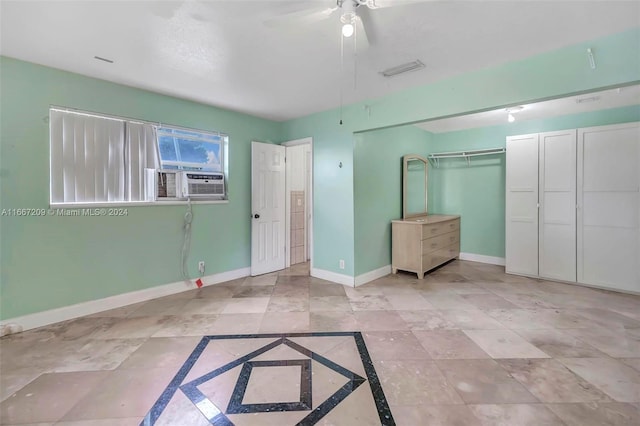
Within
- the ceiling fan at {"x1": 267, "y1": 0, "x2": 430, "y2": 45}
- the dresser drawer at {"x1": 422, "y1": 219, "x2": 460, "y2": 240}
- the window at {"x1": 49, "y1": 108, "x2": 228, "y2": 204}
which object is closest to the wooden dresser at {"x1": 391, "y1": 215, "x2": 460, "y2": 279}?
the dresser drawer at {"x1": 422, "y1": 219, "x2": 460, "y2": 240}

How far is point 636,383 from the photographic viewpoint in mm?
1812

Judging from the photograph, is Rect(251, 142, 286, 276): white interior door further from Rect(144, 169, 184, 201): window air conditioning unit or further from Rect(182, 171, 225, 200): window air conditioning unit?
Rect(144, 169, 184, 201): window air conditioning unit

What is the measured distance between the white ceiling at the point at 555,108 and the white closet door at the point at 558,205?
37 centimetres

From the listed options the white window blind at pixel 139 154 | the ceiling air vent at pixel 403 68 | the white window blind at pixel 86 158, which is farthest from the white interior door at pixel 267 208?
Answer: the ceiling air vent at pixel 403 68

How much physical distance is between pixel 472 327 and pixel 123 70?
4272 millimetres

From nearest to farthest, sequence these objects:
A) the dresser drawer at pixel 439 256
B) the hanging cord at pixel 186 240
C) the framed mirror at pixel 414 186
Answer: the hanging cord at pixel 186 240 → the dresser drawer at pixel 439 256 → the framed mirror at pixel 414 186

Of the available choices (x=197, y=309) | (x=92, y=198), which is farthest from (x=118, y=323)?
(x=92, y=198)

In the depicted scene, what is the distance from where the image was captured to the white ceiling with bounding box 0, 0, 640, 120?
1812mm

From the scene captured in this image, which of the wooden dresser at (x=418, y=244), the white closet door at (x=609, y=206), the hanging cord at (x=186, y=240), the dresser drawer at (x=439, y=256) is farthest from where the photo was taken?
the dresser drawer at (x=439, y=256)

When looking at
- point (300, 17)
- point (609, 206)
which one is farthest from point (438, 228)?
point (300, 17)

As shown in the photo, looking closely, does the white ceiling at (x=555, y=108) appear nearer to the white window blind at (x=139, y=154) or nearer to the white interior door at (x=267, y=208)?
the white interior door at (x=267, y=208)

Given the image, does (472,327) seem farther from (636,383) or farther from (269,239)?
(269,239)

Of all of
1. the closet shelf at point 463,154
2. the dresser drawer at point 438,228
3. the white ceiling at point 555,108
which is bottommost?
the dresser drawer at point 438,228

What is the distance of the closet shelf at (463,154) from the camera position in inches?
191
